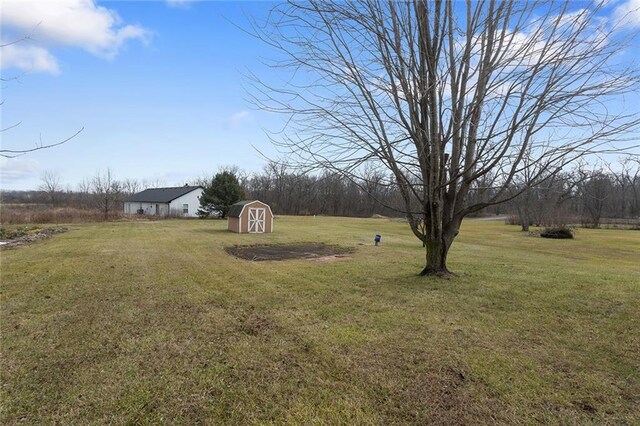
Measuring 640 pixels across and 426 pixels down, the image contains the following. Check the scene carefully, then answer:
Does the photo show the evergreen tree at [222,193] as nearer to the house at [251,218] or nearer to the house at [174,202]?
the house at [174,202]

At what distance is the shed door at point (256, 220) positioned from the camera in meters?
23.2

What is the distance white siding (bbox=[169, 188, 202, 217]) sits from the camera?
49.0 meters

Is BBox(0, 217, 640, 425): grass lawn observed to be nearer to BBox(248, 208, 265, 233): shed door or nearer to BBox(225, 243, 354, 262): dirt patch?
BBox(225, 243, 354, 262): dirt patch

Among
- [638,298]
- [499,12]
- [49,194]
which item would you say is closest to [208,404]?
[499,12]

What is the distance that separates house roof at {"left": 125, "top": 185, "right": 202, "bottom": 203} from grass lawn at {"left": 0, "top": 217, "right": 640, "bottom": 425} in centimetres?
4385

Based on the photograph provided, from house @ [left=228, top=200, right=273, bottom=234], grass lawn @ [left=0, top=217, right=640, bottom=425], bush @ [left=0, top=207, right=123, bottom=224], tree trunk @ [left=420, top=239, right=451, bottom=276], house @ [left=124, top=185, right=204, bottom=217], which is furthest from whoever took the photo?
house @ [left=124, top=185, right=204, bottom=217]

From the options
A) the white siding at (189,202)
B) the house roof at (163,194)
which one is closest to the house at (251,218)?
the white siding at (189,202)

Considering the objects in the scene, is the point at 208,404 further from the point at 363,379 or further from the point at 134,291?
the point at 134,291

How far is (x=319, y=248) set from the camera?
15.3 meters

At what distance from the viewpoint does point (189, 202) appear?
5028 cm

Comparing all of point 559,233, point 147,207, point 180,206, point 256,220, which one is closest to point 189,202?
point 180,206

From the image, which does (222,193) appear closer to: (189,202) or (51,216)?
(189,202)

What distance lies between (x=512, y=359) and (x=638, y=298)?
4338 millimetres

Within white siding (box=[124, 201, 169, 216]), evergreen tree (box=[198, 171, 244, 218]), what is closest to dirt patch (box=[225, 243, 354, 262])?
evergreen tree (box=[198, 171, 244, 218])
